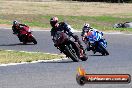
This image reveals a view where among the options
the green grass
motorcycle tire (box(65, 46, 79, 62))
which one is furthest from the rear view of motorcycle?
the green grass

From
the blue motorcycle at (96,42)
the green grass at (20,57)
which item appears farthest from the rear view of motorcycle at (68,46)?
the blue motorcycle at (96,42)

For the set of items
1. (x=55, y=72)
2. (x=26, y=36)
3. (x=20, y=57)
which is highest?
(x=55, y=72)

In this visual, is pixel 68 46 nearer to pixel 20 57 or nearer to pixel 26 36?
pixel 20 57

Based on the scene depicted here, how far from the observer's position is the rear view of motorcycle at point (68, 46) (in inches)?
667

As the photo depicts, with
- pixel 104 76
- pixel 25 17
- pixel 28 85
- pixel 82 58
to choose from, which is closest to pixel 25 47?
pixel 82 58

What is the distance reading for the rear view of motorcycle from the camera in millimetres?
16938

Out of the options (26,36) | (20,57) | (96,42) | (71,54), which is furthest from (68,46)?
(26,36)

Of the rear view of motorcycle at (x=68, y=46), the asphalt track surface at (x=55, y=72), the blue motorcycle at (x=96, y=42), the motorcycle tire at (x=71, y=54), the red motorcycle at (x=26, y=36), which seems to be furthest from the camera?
the red motorcycle at (x=26, y=36)

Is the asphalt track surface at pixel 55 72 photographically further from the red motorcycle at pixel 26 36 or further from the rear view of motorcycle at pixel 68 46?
the red motorcycle at pixel 26 36

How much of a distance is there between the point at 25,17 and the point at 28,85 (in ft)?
123

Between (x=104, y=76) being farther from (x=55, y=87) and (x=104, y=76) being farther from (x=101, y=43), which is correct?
(x=101, y=43)

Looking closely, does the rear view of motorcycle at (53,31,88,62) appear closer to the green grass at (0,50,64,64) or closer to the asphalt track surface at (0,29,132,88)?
the asphalt track surface at (0,29,132,88)

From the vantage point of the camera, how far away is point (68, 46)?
56.4 feet

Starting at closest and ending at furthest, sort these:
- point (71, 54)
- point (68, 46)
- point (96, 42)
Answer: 1. point (71, 54)
2. point (68, 46)
3. point (96, 42)
